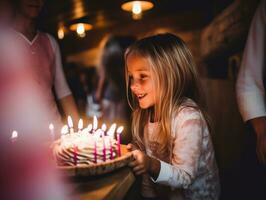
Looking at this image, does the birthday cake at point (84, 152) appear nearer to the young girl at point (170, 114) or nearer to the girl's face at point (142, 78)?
the young girl at point (170, 114)

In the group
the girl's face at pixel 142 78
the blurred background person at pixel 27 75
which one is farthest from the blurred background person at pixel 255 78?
the blurred background person at pixel 27 75

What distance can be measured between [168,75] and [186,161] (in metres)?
0.78

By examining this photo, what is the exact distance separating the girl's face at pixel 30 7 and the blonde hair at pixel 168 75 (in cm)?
132

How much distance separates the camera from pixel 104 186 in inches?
64.5

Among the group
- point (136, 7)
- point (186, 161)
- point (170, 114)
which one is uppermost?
point (136, 7)

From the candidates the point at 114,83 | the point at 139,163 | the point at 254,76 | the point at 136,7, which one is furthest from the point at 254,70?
the point at 136,7

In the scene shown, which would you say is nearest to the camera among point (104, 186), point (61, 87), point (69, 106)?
point (104, 186)

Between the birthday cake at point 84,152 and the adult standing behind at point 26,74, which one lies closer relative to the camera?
the birthday cake at point 84,152

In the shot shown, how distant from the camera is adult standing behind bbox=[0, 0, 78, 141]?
3172 millimetres

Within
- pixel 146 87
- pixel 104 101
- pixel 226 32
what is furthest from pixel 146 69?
pixel 104 101

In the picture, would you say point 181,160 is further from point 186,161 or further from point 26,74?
point 26,74

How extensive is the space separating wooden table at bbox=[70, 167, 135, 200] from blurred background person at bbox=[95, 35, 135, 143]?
12.1ft

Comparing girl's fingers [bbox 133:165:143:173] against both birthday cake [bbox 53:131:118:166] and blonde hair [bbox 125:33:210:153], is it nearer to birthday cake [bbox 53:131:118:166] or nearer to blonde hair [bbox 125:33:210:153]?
birthday cake [bbox 53:131:118:166]

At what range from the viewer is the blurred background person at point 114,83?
5.40 m
